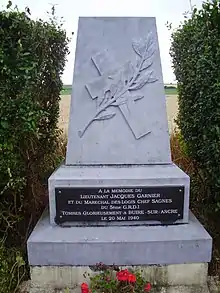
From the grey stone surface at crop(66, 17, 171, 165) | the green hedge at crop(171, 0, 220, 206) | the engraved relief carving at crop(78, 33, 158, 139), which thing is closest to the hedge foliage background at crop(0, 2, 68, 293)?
the grey stone surface at crop(66, 17, 171, 165)

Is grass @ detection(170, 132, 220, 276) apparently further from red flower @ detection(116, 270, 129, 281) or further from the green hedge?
red flower @ detection(116, 270, 129, 281)

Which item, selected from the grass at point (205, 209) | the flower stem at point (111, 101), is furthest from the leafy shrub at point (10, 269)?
the grass at point (205, 209)

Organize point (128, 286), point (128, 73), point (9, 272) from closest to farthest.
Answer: point (128, 286)
point (9, 272)
point (128, 73)

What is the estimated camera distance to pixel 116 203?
3.12 meters

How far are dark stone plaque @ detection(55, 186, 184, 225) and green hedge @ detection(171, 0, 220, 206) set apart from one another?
1.67ft

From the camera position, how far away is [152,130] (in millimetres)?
3506

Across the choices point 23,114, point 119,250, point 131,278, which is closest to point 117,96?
point 23,114

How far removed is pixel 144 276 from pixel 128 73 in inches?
70.9

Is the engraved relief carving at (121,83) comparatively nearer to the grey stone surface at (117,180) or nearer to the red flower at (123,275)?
the grey stone surface at (117,180)

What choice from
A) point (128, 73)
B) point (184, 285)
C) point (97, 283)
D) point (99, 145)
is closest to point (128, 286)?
point (97, 283)

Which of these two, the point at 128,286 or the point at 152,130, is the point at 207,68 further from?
the point at 128,286

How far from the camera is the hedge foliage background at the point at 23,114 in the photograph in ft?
10.5

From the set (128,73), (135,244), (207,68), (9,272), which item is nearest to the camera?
(135,244)

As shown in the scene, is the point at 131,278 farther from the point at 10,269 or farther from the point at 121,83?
the point at 121,83
